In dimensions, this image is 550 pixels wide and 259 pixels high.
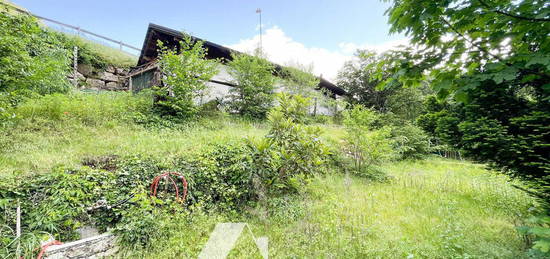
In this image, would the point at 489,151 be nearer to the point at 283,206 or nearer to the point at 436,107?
the point at 283,206

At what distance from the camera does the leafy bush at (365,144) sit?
631 cm

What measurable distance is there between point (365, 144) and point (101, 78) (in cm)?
Result: 1433

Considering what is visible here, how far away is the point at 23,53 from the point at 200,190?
3441 millimetres

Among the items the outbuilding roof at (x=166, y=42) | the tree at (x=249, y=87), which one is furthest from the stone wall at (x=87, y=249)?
the outbuilding roof at (x=166, y=42)

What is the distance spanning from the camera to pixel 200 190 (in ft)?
11.5

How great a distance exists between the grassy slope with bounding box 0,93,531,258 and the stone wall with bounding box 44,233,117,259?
15.9 inches

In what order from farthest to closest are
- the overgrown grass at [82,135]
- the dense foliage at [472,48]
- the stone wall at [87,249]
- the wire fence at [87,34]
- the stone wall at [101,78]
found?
the wire fence at [87,34]
the stone wall at [101,78]
the overgrown grass at [82,135]
the stone wall at [87,249]
the dense foliage at [472,48]

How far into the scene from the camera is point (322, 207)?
3770mm

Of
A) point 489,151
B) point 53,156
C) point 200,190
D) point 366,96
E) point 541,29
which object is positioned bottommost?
point 200,190

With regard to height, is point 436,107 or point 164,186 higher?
point 436,107

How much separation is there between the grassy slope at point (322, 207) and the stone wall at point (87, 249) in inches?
15.9

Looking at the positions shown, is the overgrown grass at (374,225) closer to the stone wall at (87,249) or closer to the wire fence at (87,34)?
the stone wall at (87,249)

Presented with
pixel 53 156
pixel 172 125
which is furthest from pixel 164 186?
pixel 172 125

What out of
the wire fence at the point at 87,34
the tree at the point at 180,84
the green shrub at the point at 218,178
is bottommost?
the green shrub at the point at 218,178
